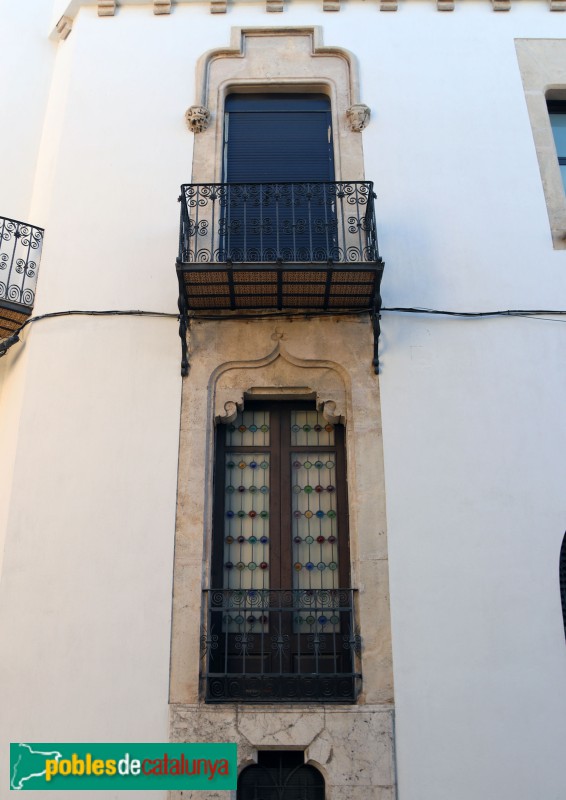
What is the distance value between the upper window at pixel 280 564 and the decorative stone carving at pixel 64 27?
5.63m

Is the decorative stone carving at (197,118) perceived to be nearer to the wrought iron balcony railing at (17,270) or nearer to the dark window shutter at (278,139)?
the dark window shutter at (278,139)

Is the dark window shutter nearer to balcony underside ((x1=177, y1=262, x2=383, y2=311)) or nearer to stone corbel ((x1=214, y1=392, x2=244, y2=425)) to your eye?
balcony underside ((x1=177, y1=262, x2=383, y2=311))

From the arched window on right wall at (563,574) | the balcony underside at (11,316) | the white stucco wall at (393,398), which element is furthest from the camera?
the balcony underside at (11,316)

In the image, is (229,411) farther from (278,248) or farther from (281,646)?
(281,646)

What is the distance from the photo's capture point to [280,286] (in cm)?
761

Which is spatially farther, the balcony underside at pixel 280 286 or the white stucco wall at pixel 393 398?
the balcony underside at pixel 280 286

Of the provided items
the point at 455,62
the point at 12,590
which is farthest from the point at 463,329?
the point at 12,590

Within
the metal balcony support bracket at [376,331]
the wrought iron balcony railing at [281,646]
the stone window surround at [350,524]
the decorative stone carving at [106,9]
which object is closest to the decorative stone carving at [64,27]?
the decorative stone carving at [106,9]

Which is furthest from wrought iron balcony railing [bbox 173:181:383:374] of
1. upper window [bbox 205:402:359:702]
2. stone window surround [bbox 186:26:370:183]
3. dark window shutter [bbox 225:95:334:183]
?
upper window [bbox 205:402:359:702]

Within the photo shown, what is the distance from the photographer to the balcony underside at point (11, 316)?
792 cm

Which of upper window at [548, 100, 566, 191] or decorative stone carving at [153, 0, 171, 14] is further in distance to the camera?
decorative stone carving at [153, 0, 171, 14]

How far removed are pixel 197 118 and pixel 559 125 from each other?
4307mm

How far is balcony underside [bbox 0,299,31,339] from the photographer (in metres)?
7.92

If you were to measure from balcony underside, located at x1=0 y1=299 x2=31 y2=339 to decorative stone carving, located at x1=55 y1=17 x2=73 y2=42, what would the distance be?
4.20 meters
